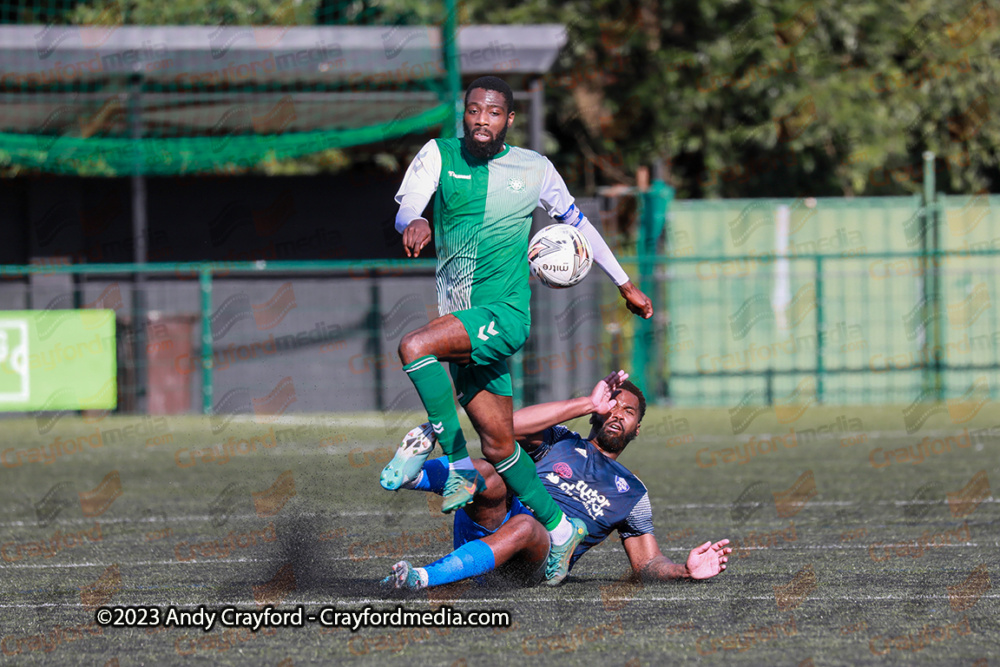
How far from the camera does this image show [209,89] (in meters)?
16.9

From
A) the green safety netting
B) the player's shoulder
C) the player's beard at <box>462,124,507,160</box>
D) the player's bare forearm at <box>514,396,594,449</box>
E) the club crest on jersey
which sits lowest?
the club crest on jersey

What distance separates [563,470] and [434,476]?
728 millimetres

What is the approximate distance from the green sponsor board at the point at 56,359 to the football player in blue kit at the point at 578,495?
1099 centimetres

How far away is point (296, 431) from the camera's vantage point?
1491 centimetres

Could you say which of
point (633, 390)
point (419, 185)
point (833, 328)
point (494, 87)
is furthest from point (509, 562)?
point (833, 328)

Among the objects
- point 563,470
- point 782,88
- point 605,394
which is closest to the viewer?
point 605,394

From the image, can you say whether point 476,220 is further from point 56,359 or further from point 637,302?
point 56,359

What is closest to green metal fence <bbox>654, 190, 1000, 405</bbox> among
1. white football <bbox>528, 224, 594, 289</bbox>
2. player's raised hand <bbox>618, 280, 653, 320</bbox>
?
player's raised hand <bbox>618, 280, 653, 320</bbox>

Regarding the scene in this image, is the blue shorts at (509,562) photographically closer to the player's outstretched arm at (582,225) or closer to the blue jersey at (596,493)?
the blue jersey at (596,493)

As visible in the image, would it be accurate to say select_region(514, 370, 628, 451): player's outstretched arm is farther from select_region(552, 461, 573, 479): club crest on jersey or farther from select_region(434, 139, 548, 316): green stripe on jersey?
select_region(434, 139, 548, 316): green stripe on jersey

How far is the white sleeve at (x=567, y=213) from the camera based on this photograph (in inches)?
229

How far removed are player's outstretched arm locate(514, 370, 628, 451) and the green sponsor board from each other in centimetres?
1108

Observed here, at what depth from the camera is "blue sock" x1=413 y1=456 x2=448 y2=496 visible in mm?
5383

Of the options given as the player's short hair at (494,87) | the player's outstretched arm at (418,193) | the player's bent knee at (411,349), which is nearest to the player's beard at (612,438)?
the player's bent knee at (411,349)
